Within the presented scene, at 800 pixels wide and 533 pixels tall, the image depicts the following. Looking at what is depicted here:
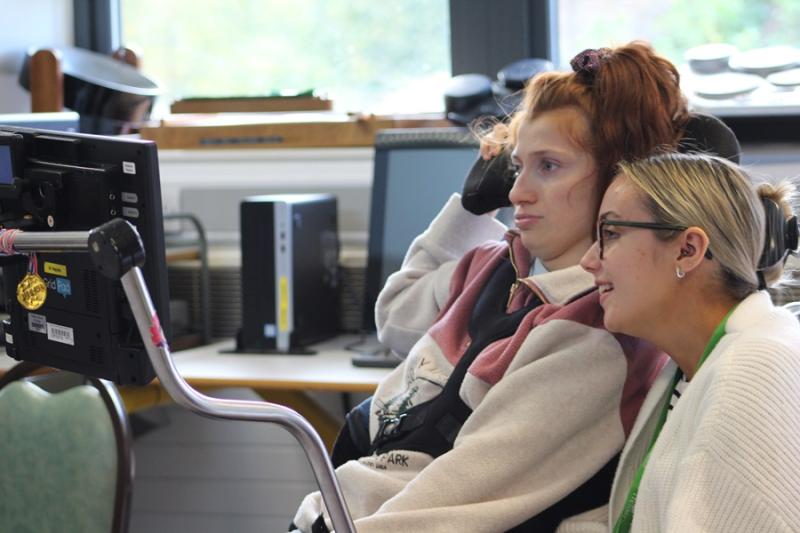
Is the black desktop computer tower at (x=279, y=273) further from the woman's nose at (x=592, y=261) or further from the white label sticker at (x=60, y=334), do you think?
the white label sticker at (x=60, y=334)

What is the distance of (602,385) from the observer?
1444 mm

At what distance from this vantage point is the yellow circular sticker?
121cm

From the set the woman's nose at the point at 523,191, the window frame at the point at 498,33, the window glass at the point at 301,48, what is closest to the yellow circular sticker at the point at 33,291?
the woman's nose at the point at 523,191

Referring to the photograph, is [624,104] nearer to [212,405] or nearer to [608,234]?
[608,234]

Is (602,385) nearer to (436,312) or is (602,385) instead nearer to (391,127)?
(436,312)

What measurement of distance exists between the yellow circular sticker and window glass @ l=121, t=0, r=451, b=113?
195 cm

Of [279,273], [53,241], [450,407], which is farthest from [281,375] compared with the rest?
[53,241]

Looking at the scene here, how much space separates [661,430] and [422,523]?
310 mm

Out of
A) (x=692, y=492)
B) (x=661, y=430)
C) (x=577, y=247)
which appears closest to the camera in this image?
(x=692, y=492)

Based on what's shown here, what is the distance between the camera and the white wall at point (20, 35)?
10.7ft

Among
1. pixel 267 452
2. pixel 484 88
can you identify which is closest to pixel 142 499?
pixel 267 452

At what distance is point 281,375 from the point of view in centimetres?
237

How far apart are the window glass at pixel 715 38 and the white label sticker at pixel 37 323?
1.77m

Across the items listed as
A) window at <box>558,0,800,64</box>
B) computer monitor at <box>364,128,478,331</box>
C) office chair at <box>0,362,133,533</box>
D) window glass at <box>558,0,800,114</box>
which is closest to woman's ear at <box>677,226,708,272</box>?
office chair at <box>0,362,133,533</box>
